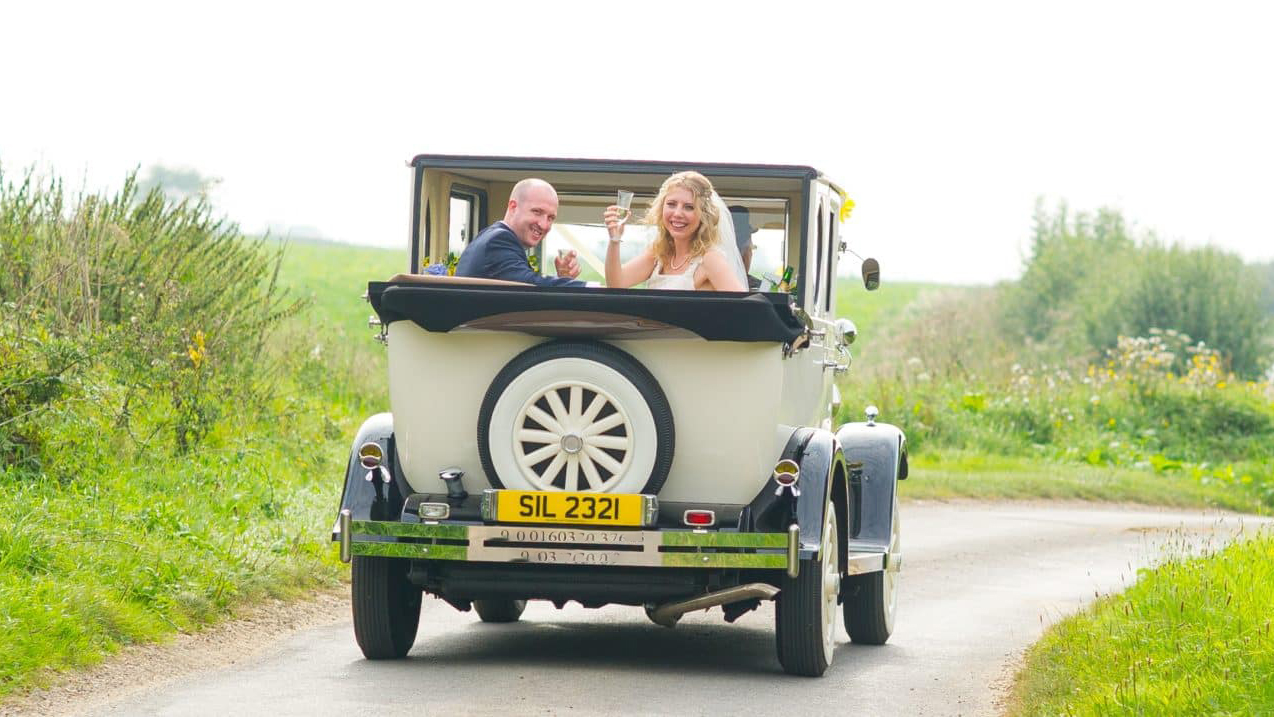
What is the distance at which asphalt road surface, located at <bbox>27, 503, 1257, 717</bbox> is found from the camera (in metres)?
6.75

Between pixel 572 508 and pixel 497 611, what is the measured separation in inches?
99.6

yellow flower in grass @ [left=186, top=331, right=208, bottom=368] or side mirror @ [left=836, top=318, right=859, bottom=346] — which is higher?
→ side mirror @ [left=836, top=318, right=859, bottom=346]

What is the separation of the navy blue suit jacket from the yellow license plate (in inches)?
42.3

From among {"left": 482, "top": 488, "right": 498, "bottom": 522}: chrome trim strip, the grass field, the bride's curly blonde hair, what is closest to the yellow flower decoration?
the bride's curly blonde hair

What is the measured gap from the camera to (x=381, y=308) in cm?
721

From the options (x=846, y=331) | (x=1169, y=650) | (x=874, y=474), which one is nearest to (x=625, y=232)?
(x=846, y=331)

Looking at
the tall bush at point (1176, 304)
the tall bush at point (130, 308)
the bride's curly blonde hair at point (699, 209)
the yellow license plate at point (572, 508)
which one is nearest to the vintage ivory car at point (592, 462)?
the yellow license plate at point (572, 508)

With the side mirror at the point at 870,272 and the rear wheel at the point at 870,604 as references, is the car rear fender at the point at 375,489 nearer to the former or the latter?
the rear wheel at the point at 870,604

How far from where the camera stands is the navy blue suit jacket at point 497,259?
7863 millimetres

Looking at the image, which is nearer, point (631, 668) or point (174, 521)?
point (631, 668)

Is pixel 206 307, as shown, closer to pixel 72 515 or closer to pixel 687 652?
pixel 72 515

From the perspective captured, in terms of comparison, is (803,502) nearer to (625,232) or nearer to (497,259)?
(497,259)

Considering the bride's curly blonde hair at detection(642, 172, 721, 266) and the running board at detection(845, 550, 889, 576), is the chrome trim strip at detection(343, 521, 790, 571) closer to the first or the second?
the running board at detection(845, 550, 889, 576)

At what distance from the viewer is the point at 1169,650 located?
7059 mm
